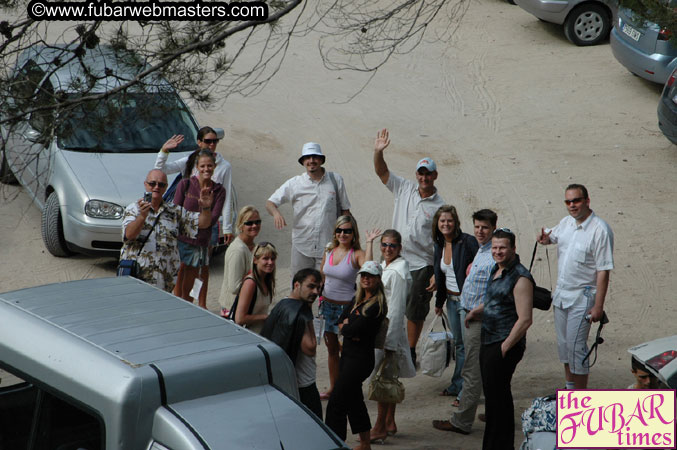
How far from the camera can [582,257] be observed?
6.87 meters

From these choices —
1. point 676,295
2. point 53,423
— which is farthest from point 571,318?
point 53,423

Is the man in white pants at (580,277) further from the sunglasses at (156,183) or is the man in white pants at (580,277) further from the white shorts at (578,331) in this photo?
the sunglasses at (156,183)

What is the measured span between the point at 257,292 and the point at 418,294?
1.97 metres

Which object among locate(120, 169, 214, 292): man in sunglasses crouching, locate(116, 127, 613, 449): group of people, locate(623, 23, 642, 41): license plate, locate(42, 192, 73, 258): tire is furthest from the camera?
locate(623, 23, 642, 41): license plate

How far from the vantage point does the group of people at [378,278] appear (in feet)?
20.1

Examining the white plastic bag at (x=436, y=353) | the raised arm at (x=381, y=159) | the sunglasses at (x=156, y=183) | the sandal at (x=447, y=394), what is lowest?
the sandal at (x=447, y=394)

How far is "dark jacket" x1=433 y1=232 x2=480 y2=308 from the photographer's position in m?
7.30

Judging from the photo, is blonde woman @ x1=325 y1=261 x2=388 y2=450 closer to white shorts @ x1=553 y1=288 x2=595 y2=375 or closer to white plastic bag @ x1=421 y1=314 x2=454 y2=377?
white plastic bag @ x1=421 y1=314 x2=454 y2=377

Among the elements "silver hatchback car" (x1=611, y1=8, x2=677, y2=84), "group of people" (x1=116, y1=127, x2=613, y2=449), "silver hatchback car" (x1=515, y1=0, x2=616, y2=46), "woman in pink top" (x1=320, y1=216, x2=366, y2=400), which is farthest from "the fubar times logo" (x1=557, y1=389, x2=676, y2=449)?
"silver hatchback car" (x1=515, y1=0, x2=616, y2=46)

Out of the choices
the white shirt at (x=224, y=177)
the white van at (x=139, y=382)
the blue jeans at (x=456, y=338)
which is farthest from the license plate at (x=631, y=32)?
the white van at (x=139, y=382)

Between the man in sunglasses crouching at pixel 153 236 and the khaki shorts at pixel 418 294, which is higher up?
the man in sunglasses crouching at pixel 153 236

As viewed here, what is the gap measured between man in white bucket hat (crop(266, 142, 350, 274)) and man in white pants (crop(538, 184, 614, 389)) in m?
2.16

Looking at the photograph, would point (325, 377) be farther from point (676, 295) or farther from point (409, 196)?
point (676, 295)

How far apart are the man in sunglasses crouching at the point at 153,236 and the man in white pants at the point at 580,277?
3286 mm
